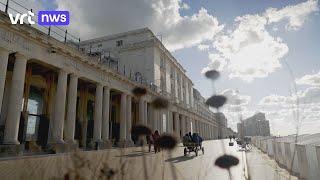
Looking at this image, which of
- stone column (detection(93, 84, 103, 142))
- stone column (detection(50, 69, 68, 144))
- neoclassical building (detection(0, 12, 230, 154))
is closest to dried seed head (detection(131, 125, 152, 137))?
neoclassical building (detection(0, 12, 230, 154))

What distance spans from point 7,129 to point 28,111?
8085 mm

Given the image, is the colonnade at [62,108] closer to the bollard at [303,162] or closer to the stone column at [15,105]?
the stone column at [15,105]

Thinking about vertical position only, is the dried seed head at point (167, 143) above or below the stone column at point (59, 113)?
below

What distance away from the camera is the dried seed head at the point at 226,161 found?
1.46m

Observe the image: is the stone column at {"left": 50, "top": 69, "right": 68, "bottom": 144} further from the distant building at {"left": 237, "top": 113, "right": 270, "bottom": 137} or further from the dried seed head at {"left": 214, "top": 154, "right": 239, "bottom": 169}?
the dried seed head at {"left": 214, "top": 154, "right": 239, "bottom": 169}

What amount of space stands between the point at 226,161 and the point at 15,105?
61.4 feet

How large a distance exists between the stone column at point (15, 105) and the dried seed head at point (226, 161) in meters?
18.0

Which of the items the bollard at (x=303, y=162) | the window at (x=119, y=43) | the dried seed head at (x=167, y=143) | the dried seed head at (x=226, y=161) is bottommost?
the bollard at (x=303, y=162)

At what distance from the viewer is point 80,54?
23.6 m

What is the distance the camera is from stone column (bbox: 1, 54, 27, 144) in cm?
1664

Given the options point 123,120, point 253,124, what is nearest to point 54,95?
point 123,120

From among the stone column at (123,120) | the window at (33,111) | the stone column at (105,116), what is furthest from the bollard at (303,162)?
the stone column at (123,120)

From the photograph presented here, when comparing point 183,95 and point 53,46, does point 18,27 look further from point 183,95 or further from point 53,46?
point 183,95

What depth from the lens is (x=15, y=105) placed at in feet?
56.6
